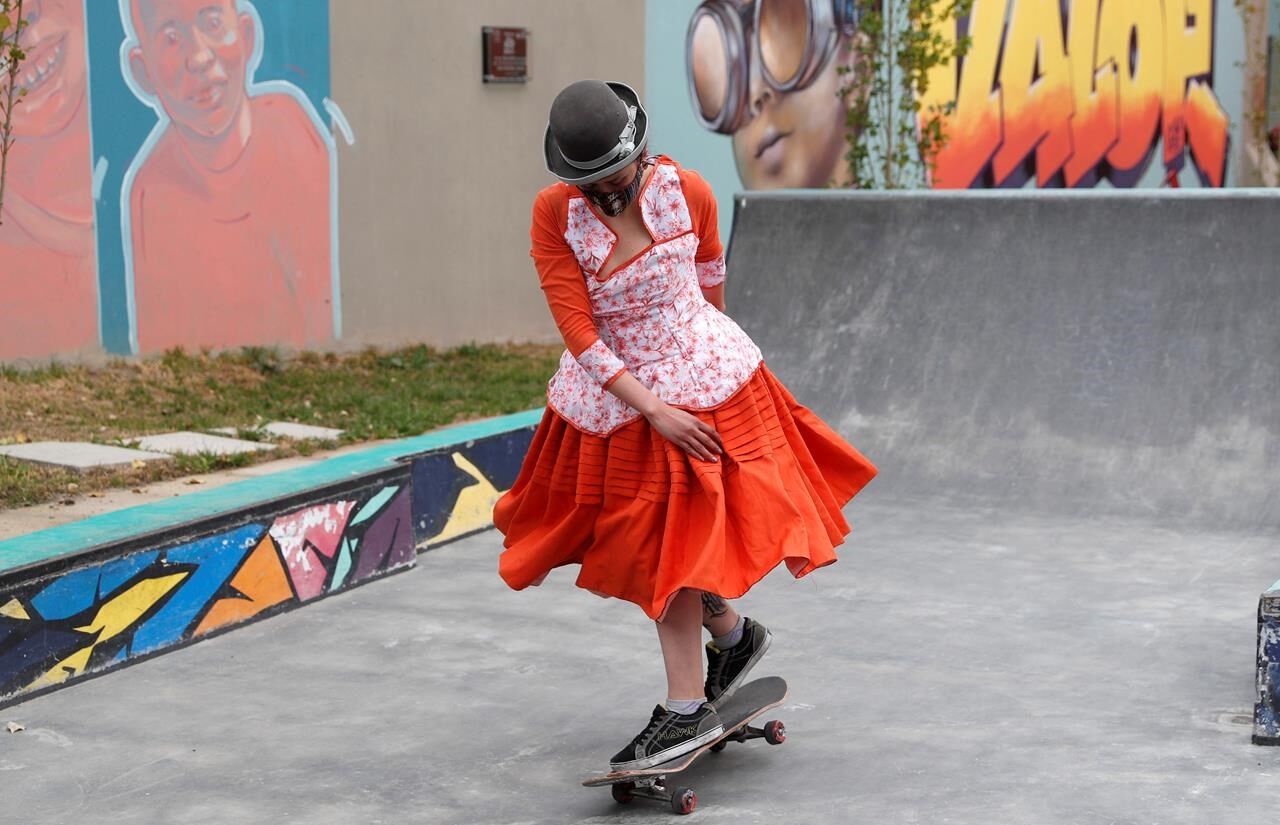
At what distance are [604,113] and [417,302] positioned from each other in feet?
23.1

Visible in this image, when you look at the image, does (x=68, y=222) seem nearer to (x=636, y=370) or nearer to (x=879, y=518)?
(x=879, y=518)

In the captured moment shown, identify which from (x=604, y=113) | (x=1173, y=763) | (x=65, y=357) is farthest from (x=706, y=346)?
(x=65, y=357)

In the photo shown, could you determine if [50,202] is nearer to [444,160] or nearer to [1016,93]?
[444,160]

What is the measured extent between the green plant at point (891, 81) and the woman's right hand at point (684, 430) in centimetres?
774

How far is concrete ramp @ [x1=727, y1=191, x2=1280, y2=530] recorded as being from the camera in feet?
22.1

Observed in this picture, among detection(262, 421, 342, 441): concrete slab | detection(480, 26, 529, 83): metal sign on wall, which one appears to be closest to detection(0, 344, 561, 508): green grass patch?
detection(262, 421, 342, 441): concrete slab

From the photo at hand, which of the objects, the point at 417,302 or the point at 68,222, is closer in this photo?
the point at 68,222

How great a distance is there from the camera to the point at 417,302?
10.4m

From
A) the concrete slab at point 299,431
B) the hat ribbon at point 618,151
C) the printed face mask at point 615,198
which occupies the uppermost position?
the hat ribbon at point 618,151

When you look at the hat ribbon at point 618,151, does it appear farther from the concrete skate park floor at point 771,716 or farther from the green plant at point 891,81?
the green plant at point 891,81

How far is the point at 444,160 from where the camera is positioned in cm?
1063

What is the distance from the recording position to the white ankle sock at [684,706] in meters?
3.80

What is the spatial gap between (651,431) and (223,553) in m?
2.00

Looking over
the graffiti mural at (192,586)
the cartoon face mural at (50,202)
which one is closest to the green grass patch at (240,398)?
the cartoon face mural at (50,202)
